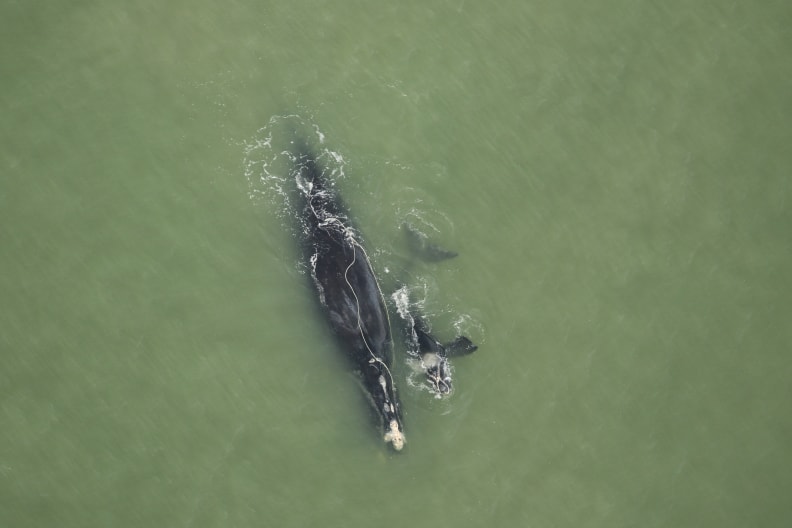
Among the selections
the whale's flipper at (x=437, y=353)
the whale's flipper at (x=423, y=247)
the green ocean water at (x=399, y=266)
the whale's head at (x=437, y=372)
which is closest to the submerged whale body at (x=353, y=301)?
the green ocean water at (x=399, y=266)

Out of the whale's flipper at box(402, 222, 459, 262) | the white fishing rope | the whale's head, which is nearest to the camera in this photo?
the white fishing rope

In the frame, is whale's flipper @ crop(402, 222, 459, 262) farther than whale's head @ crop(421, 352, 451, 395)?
Yes

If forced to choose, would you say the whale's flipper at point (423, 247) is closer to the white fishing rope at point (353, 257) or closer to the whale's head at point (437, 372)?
the white fishing rope at point (353, 257)

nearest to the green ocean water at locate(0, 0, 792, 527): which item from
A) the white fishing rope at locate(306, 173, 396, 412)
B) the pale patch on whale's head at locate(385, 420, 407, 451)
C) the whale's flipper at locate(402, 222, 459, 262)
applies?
the whale's flipper at locate(402, 222, 459, 262)

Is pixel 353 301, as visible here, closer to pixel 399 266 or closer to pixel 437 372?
pixel 399 266

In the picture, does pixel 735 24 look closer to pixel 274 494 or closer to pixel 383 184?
pixel 383 184

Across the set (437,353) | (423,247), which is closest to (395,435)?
(437,353)

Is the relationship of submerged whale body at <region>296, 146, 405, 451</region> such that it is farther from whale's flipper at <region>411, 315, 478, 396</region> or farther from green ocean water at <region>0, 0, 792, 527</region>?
whale's flipper at <region>411, 315, 478, 396</region>

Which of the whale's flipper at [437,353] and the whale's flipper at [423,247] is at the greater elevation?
the whale's flipper at [423,247]

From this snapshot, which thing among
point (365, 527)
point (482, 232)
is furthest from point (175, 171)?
point (365, 527)
